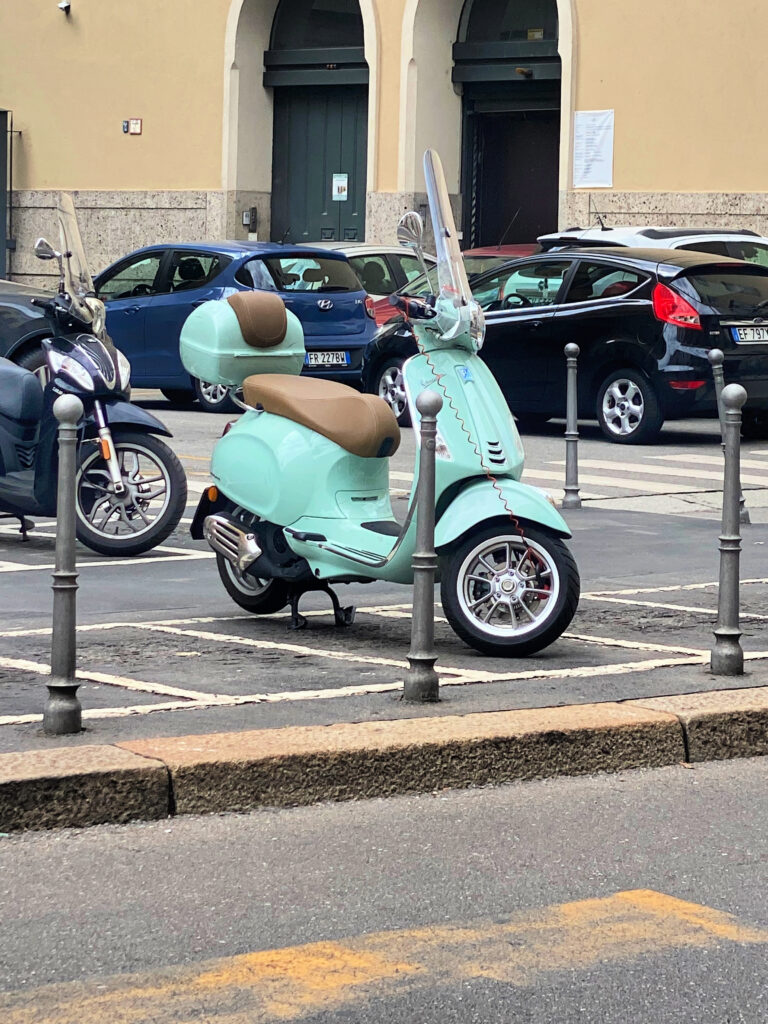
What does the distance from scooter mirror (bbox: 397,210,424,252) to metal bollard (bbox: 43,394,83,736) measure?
6.61 feet

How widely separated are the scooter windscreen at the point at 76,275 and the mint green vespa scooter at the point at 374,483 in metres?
1.98

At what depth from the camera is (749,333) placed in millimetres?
16078

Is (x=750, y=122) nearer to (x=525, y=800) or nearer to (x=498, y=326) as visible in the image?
(x=498, y=326)

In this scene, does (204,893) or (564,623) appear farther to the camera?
(564,623)

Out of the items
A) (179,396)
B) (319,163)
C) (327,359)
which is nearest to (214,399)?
(327,359)

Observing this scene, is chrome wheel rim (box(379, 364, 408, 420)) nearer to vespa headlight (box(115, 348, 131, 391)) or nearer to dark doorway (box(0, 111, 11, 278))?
vespa headlight (box(115, 348, 131, 391))

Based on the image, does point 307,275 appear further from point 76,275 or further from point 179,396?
point 76,275

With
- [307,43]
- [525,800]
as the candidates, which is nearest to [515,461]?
[525,800]

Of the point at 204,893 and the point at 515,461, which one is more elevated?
the point at 515,461

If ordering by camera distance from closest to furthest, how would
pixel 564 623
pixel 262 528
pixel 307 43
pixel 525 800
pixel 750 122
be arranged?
pixel 525 800, pixel 564 623, pixel 262 528, pixel 750 122, pixel 307 43

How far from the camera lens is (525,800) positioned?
574cm

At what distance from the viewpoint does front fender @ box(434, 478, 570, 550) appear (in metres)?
7.09

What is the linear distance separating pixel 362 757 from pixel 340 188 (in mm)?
24172

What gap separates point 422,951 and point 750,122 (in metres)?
20.7
